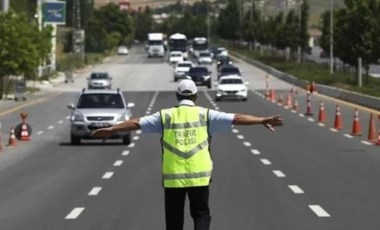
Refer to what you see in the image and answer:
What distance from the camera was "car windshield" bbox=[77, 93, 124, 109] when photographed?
31.4m

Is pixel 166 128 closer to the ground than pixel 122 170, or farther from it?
farther from it

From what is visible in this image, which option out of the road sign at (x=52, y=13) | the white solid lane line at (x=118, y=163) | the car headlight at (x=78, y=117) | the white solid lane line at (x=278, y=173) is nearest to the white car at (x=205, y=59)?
the road sign at (x=52, y=13)

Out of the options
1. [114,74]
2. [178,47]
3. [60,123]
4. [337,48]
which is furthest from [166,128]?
[178,47]

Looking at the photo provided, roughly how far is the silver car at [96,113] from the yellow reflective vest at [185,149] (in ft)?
67.9

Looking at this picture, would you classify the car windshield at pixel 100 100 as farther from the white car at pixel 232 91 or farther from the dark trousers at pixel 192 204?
the white car at pixel 232 91

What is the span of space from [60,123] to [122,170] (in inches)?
763

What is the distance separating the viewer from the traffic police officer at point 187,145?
8.79 m

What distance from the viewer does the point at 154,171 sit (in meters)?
22.6

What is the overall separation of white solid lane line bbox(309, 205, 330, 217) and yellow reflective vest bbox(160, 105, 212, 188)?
6.62 meters

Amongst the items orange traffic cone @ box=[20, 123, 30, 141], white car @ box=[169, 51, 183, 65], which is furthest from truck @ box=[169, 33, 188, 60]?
orange traffic cone @ box=[20, 123, 30, 141]

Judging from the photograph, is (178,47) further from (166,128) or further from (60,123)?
(166,128)

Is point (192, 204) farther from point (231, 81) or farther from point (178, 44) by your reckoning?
point (178, 44)

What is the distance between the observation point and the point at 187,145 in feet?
28.9

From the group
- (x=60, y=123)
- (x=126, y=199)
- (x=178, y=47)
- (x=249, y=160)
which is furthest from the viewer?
(x=178, y=47)
